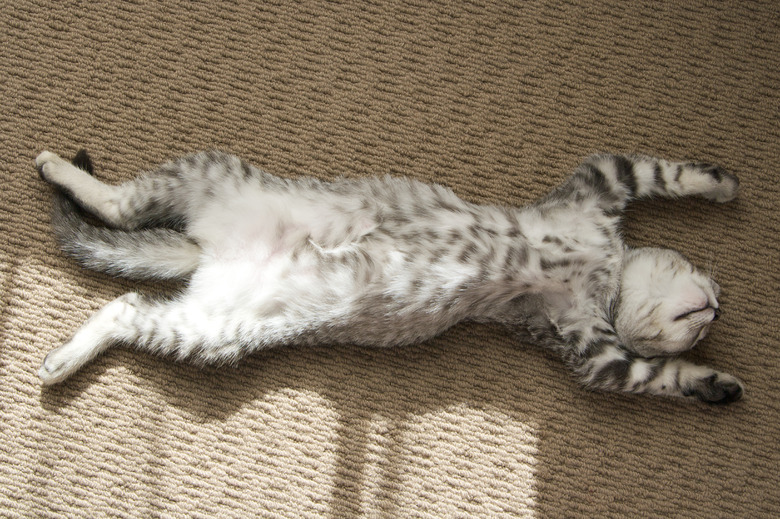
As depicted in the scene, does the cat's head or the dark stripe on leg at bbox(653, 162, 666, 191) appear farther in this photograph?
the dark stripe on leg at bbox(653, 162, 666, 191)

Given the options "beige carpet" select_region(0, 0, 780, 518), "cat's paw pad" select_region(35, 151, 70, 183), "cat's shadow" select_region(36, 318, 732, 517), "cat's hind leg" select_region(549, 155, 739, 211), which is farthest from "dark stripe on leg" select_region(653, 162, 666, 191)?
"cat's paw pad" select_region(35, 151, 70, 183)

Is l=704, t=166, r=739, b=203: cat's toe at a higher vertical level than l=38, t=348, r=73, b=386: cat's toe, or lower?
higher

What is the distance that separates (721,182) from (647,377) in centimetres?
58

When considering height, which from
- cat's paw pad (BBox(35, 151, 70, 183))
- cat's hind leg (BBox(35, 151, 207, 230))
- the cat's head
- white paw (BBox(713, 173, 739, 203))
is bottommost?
the cat's head

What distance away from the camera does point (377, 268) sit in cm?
148

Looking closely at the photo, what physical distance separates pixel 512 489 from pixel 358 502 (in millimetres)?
428

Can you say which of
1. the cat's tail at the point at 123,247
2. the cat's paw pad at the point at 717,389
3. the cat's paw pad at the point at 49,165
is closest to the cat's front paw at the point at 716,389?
the cat's paw pad at the point at 717,389

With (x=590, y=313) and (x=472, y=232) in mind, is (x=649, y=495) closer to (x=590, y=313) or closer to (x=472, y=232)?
(x=590, y=313)

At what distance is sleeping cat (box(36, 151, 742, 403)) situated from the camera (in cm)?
148

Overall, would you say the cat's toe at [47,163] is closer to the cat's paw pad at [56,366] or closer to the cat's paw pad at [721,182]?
the cat's paw pad at [56,366]

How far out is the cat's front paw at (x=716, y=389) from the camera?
1515 millimetres

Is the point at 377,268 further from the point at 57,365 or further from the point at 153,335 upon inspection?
the point at 57,365

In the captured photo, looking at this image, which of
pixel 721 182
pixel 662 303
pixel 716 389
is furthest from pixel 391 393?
pixel 721 182

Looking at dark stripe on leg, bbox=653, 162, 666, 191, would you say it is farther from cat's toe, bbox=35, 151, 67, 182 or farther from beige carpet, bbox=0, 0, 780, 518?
cat's toe, bbox=35, 151, 67, 182
